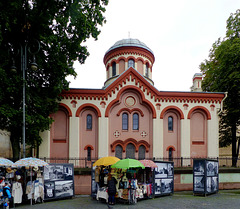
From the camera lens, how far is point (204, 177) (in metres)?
12.5

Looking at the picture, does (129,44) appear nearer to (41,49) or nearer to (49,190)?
(41,49)

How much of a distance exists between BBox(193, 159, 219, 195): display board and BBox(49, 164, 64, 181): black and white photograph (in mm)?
7886

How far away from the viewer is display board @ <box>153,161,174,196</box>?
1234 centimetres

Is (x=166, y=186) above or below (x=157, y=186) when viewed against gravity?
below

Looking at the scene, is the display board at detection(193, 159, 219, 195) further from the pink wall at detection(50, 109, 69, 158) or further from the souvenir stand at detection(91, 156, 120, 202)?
the pink wall at detection(50, 109, 69, 158)

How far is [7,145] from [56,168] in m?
13.4

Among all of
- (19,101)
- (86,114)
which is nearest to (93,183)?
(19,101)

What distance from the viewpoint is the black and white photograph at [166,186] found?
12.6m

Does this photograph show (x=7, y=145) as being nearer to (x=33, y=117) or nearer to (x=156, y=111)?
(x=33, y=117)

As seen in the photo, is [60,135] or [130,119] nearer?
[60,135]

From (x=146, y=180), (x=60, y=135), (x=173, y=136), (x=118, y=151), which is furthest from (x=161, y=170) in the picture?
(x=60, y=135)

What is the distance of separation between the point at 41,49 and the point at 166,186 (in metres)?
12.2

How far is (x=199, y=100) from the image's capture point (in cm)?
2136

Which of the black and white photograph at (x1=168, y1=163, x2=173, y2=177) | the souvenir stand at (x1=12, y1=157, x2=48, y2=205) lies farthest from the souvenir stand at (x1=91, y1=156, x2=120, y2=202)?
the black and white photograph at (x1=168, y1=163, x2=173, y2=177)
